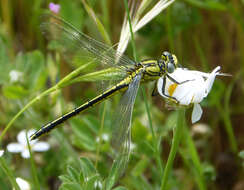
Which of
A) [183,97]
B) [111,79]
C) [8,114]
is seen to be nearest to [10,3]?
[8,114]

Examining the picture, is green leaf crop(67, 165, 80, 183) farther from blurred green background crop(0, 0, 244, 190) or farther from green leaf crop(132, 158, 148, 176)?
green leaf crop(132, 158, 148, 176)

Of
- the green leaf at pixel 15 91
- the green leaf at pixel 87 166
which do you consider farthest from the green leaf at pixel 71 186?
the green leaf at pixel 15 91

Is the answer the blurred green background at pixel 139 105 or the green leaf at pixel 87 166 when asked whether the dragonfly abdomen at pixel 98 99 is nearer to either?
the blurred green background at pixel 139 105

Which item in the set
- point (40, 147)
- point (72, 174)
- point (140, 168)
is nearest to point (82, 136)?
point (40, 147)

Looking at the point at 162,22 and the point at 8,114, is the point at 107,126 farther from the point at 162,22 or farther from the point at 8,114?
the point at 162,22

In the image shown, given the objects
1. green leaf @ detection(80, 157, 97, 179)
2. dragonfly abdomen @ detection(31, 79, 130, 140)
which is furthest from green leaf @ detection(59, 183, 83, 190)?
dragonfly abdomen @ detection(31, 79, 130, 140)

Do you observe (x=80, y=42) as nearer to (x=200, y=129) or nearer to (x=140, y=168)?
(x=140, y=168)
